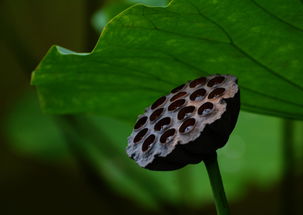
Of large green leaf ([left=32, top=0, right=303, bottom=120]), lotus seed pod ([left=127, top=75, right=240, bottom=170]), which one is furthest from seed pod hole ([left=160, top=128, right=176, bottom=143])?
large green leaf ([left=32, top=0, right=303, bottom=120])

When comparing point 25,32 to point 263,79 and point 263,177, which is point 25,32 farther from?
point 263,79

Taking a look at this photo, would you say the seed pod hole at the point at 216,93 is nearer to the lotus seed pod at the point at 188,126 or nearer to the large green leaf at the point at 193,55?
the lotus seed pod at the point at 188,126

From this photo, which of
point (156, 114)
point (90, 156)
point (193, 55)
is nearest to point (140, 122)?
point (156, 114)

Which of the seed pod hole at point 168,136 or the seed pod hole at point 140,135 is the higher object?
the seed pod hole at point 168,136

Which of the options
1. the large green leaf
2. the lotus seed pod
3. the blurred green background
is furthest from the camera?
the blurred green background

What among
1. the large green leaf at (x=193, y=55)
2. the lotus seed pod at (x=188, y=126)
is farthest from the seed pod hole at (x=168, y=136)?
the large green leaf at (x=193, y=55)

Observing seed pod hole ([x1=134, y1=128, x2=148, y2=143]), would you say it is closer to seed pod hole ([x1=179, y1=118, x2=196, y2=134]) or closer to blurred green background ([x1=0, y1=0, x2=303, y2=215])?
seed pod hole ([x1=179, y1=118, x2=196, y2=134])

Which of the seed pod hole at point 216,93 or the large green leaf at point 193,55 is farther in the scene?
the large green leaf at point 193,55

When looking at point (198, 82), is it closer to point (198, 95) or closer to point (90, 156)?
point (198, 95)
